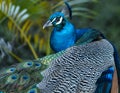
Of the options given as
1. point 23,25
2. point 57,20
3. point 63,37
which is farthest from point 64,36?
point 23,25

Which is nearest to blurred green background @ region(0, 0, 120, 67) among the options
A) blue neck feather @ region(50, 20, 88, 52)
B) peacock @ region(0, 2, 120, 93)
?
blue neck feather @ region(50, 20, 88, 52)

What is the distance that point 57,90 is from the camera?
3.36 metres

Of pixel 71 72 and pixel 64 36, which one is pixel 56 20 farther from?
pixel 71 72

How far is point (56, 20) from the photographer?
3.94 meters

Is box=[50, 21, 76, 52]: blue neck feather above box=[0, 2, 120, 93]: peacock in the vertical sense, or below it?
above

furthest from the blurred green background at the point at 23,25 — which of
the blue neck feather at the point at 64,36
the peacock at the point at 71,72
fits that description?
the peacock at the point at 71,72

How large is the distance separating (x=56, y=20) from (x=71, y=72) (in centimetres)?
58

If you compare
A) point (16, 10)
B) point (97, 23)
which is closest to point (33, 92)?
point (16, 10)

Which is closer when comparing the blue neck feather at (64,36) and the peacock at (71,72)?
the peacock at (71,72)

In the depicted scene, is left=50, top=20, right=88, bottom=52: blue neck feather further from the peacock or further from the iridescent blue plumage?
the peacock

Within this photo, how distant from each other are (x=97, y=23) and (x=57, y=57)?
14.0 feet

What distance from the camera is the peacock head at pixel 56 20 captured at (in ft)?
12.8

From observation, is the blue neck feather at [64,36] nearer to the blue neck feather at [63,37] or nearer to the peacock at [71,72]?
the blue neck feather at [63,37]

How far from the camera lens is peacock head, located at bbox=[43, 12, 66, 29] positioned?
390 cm
